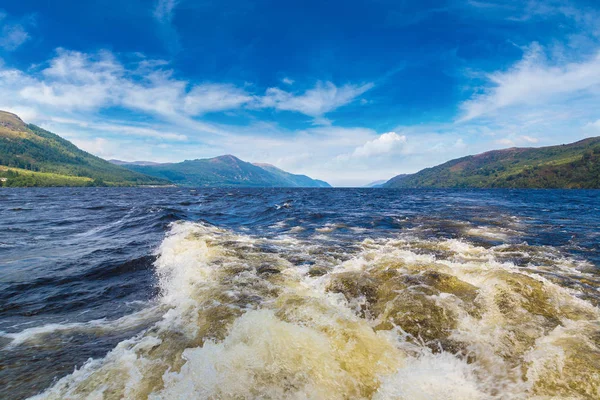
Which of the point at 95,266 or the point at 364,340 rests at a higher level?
the point at 364,340

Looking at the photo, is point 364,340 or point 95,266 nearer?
point 364,340

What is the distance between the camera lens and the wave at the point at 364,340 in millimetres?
5543

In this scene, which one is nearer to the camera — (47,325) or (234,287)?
(47,325)

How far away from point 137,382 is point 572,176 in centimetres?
26009

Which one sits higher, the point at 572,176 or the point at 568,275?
the point at 572,176

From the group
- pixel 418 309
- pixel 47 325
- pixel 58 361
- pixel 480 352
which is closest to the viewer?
pixel 480 352

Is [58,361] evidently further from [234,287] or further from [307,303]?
[307,303]

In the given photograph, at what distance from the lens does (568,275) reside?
38.7ft

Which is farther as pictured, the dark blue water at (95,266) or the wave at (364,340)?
the dark blue water at (95,266)

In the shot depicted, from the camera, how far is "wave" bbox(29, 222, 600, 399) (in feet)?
18.2

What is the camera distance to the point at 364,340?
22.6ft

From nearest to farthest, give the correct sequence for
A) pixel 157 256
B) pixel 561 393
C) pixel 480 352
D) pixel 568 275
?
pixel 561 393 < pixel 480 352 < pixel 568 275 < pixel 157 256

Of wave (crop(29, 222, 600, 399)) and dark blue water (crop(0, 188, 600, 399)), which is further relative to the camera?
dark blue water (crop(0, 188, 600, 399))

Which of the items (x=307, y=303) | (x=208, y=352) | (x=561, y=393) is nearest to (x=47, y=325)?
(x=208, y=352)
